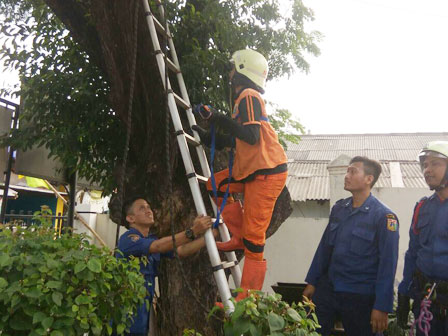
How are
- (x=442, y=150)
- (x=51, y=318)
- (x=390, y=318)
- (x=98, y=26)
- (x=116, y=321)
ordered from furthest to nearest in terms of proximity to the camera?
1. (x=390, y=318)
2. (x=98, y=26)
3. (x=442, y=150)
4. (x=116, y=321)
5. (x=51, y=318)

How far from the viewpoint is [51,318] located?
191 cm

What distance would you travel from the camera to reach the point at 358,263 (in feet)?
10.6

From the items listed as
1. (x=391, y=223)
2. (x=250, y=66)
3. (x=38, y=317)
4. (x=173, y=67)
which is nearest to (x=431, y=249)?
(x=391, y=223)

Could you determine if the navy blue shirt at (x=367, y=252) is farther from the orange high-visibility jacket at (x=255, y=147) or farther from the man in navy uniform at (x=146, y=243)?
the man in navy uniform at (x=146, y=243)

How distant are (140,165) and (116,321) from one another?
2.26 m

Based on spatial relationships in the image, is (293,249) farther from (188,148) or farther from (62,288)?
(62,288)

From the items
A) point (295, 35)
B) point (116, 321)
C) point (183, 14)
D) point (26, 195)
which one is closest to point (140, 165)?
point (183, 14)

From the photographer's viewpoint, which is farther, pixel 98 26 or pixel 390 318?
pixel 390 318

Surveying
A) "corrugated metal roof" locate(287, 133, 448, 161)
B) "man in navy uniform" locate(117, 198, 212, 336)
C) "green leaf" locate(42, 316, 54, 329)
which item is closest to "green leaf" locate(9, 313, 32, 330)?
"green leaf" locate(42, 316, 54, 329)

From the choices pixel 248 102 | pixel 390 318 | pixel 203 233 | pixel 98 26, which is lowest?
pixel 390 318

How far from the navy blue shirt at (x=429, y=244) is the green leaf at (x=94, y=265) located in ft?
7.61

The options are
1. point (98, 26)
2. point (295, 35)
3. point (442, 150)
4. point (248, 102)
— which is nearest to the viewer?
point (442, 150)

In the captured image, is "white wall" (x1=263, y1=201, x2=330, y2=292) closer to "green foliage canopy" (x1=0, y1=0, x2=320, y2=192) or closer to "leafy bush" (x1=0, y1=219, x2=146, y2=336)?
"green foliage canopy" (x1=0, y1=0, x2=320, y2=192)

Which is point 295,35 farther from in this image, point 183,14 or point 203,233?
point 203,233
